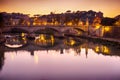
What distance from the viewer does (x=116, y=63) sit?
8.88 meters

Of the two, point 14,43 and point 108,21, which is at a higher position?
point 108,21

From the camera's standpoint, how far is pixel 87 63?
9.14 m

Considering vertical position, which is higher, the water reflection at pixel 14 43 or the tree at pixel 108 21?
the tree at pixel 108 21

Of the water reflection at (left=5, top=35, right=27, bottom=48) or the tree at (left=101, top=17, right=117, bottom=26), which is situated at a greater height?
the tree at (left=101, top=17, right=117, bottom=26)

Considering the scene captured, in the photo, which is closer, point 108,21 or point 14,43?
point 14,43

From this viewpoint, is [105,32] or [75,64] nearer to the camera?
[75,64]

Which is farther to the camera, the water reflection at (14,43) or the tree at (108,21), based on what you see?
the tree at (108,21)

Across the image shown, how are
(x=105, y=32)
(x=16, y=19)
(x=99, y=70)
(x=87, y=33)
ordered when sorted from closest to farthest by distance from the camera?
(x=99, y=70), (x=105, y=32), (x=87, y=33), (x=16, y=19)

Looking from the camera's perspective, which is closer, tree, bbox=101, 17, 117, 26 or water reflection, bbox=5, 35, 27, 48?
water reflection, bbox=5, 35, 27, 48

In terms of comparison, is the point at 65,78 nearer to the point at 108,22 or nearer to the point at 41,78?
the point at 41,78

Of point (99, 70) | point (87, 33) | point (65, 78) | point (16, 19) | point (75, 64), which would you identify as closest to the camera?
point (65, 78)

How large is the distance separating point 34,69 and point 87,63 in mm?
1828

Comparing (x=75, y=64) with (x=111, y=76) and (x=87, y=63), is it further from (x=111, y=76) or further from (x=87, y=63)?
(x=111, y=76)

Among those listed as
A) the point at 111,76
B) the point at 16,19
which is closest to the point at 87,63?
the point at 111,76
